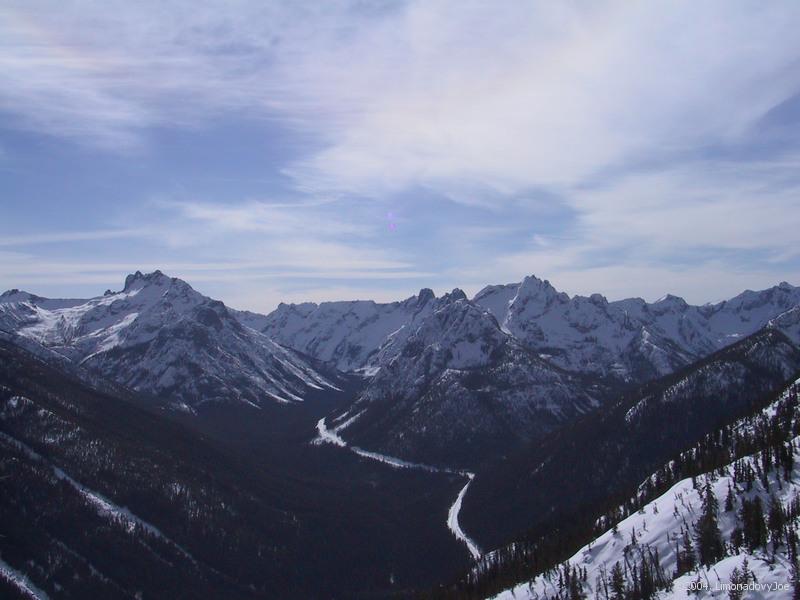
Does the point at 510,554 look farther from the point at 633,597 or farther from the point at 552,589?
the point at 633,597

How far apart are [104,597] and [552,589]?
12503cm

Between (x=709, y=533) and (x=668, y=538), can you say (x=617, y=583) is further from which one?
(x=709, y=533)

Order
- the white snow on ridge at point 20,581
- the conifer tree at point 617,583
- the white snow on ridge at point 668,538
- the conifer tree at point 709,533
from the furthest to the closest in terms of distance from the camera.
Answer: the white snow on ridge at point 20,581, the conifer tree at point 617,583, the conifer tree at point 709,533, the white snow on ridge at point 668,538

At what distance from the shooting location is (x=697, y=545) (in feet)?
414

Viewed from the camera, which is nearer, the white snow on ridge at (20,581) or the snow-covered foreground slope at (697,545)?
the snow-covered foreground slope at (697,545)

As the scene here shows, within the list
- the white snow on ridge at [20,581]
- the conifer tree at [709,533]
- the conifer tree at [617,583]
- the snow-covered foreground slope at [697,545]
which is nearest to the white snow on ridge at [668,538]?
the snow-covered foreground slope at [697,545]

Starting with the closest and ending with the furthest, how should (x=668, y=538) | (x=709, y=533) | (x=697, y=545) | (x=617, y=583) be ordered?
(x=617, y=583) < (x=709, y=533) < (x=697, y=545) < (x=668, y=538)

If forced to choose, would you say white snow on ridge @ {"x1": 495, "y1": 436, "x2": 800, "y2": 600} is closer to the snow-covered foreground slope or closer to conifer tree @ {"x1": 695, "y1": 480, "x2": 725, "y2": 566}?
the snow-covered foreground slope

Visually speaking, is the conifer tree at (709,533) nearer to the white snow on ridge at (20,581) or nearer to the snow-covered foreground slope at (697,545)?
the snow-covered foreground slope at (697,545)

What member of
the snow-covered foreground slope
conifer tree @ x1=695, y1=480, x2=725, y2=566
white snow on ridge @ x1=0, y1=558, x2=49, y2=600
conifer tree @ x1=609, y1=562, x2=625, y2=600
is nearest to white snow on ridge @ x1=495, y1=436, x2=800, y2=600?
the snow-covered foreground slope

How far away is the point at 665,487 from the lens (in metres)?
176

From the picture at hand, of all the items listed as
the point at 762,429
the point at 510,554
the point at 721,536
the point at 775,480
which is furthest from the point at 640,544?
the point at 762,429

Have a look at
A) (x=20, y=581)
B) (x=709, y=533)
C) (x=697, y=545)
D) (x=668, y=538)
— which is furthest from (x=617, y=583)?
(x=20, y=581)

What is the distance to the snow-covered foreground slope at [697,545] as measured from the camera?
104 metres
